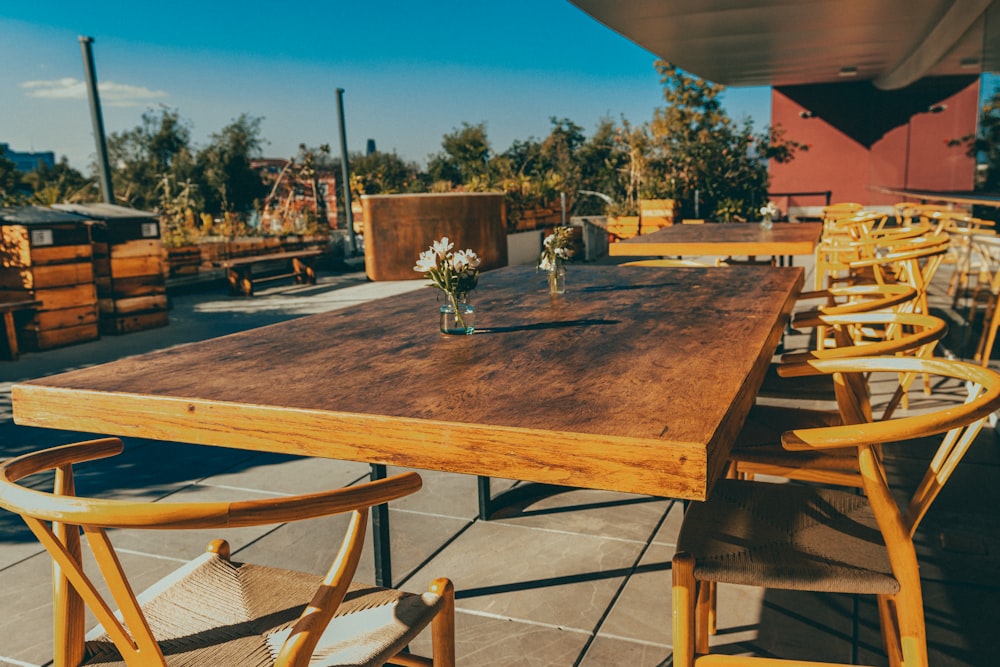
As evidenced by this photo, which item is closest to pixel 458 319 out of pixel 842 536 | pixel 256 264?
pixel 842 536

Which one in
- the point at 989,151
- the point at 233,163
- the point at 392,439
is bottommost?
the point at 392,439

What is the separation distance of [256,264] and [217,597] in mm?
9157

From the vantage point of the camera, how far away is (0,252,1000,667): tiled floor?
2014mm

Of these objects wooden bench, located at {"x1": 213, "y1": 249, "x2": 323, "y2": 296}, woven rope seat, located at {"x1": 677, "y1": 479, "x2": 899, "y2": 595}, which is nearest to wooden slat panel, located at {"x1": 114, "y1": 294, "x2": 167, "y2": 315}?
wooden bench, located at {"x1": 213, "y1": 249, "x2": 323, "y2": 296}

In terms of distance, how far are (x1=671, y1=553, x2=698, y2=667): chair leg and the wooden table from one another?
286 millimetres

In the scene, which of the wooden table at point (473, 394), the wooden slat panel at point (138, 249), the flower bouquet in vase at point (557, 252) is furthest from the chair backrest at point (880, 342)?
the wooden slat panel at point (138, 249)

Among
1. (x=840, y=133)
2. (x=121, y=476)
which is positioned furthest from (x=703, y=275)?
(x=840, y=133)

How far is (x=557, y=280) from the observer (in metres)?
2.76

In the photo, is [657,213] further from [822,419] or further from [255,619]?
[255,619]

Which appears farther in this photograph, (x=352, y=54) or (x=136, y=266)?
(x=352, y=54)

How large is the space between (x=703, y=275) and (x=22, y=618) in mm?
2678

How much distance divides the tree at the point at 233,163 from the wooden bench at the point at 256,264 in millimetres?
11972

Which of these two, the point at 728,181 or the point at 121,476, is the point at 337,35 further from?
the point at 121,476

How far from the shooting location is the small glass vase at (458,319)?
2020 mm
